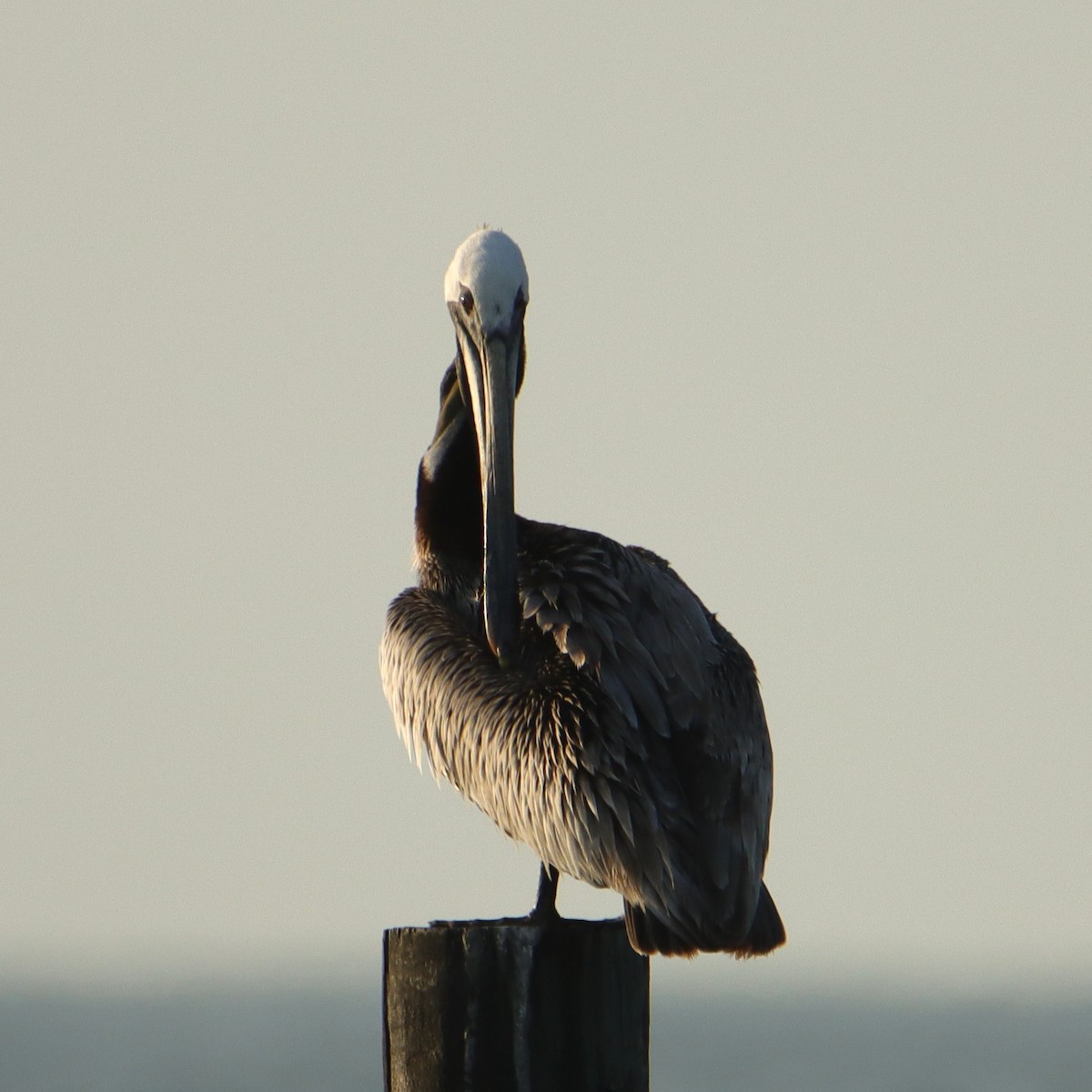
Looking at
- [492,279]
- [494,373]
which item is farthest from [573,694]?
[492,279]

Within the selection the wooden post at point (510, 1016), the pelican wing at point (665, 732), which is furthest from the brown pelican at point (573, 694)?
the wooden post at point (510, 1016)

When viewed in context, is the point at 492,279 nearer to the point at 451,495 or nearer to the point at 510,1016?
the point at 451,495

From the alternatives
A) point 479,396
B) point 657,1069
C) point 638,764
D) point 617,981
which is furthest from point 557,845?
point 657,1069

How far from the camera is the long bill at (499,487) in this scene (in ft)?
25.2

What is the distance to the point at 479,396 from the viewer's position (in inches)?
328

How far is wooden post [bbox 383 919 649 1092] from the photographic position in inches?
250

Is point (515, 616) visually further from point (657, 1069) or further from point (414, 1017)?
point (657, 1069)

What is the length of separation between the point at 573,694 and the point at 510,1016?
1.31 m

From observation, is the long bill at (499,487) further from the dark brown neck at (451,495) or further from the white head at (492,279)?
the dark brown neck at (451,495)

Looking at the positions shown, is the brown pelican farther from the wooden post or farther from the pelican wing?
the wooden post

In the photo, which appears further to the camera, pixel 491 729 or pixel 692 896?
pixel 491 729

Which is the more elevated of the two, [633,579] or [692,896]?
[633,579]

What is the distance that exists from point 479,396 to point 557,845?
1.63m

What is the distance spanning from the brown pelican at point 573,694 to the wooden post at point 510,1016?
1.32ft
